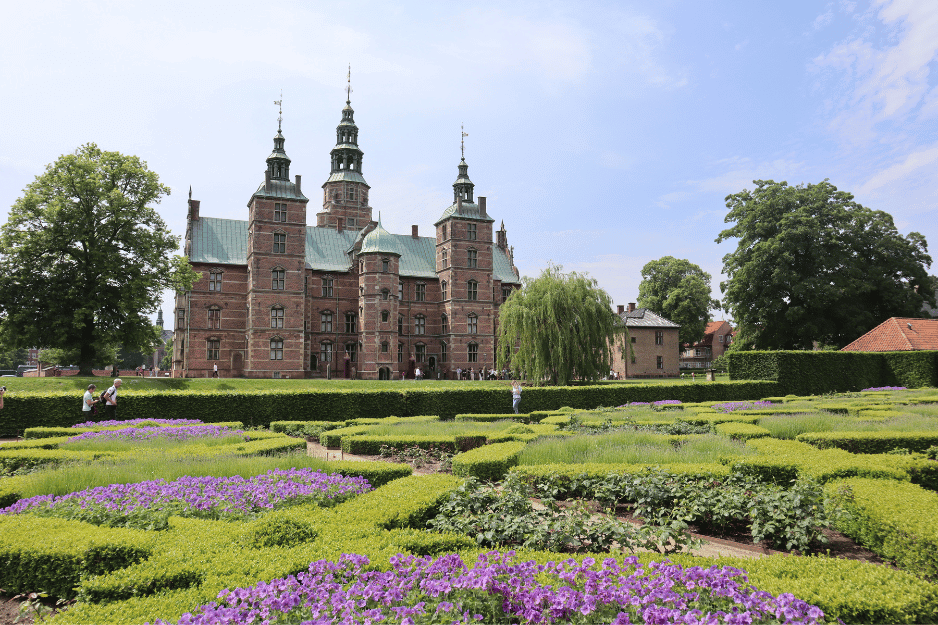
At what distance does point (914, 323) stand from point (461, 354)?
102 ft

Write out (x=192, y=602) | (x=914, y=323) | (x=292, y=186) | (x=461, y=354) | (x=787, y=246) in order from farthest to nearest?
(x=461, y=354) → (x=292, y=186) → (x=787, y=246) → (x=914, y=323) → (x=192, y=602)

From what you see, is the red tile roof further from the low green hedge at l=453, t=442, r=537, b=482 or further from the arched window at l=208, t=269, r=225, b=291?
the arched window at l=208, t=269, r=225, b=291

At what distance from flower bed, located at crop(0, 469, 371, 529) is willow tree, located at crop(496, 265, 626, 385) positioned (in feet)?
60.9

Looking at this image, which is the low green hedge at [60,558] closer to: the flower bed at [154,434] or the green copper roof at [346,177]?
the flower bed at [154,434]

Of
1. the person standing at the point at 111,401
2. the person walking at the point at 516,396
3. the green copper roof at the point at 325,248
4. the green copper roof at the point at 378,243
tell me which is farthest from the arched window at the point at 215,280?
the person walking at the point at 516,396

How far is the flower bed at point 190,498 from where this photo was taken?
6.03 metres

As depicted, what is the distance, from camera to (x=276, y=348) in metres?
41.9

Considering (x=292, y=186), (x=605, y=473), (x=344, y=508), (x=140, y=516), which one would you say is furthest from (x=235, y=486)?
(x=292, y=186)

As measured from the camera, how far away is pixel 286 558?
448 centimetres

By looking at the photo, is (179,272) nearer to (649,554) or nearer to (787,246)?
(649,554)

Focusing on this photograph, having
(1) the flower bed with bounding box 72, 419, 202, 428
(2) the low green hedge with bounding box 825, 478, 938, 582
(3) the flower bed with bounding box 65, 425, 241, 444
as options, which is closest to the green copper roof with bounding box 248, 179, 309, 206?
(1) the flower bed with bounding box 72, 419, 202, 428

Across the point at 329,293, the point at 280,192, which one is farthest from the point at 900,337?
the point at 280,192

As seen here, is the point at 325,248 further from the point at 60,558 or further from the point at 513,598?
the point at 513,598

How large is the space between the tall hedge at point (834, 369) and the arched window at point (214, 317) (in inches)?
1422
